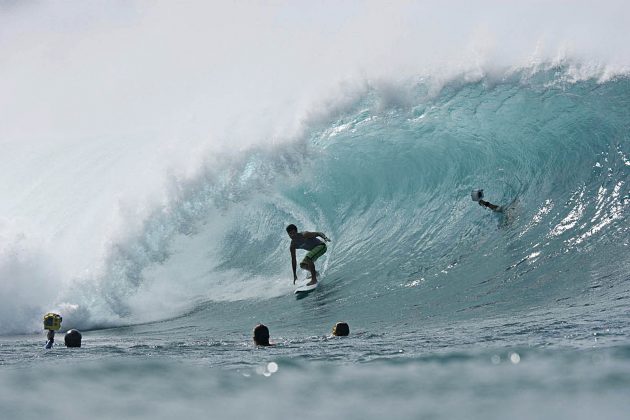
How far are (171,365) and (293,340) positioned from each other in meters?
3.49

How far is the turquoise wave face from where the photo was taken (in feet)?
40.9

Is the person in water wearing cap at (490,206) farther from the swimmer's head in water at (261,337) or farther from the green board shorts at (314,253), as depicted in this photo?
the swimmer's head in water at (261,337)

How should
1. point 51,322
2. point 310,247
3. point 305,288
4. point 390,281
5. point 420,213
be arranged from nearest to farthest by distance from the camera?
point 51,322
point 390,281
point 305,288
point 310,247
point 420,213

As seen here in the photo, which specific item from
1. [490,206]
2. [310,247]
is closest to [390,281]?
[310,247]

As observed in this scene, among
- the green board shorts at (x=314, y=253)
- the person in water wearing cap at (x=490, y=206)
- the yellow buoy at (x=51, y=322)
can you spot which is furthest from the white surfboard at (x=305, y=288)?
the yellow buoy at (x=51, y=322)

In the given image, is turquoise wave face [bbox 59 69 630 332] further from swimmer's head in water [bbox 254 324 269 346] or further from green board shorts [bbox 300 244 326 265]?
swimmer's head in water [bbox 254 324 269 346]

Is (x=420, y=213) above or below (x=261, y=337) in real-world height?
above

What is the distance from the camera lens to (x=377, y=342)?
8977 millimetres

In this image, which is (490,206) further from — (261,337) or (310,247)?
(261,337)

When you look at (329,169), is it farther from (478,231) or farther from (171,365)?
(171,365)

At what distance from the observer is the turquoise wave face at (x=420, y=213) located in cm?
1245

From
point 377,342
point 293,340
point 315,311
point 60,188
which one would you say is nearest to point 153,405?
point 377,342

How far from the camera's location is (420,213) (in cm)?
1656

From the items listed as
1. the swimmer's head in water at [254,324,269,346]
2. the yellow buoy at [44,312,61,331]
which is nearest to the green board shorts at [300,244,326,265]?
the yellow buoy at [44,312,61,331]
